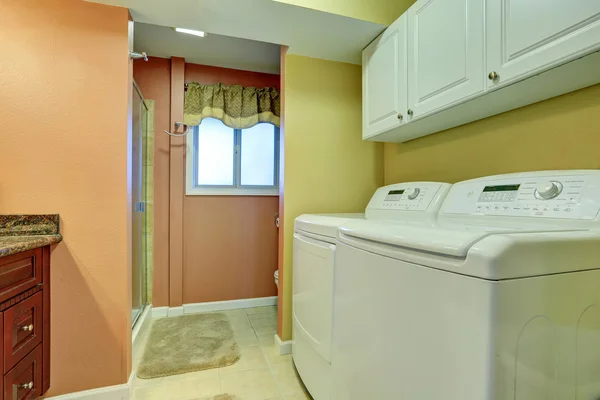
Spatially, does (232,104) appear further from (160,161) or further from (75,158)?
(75,158)

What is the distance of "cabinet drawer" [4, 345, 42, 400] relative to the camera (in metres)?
1.13

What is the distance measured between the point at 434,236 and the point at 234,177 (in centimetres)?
245

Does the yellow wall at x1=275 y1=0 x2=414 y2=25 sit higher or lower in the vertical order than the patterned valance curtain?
higher

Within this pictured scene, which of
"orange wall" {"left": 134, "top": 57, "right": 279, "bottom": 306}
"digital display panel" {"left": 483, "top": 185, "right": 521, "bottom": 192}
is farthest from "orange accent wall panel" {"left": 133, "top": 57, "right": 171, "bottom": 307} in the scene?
"digital display panel" {"left": 483, "top": 185, "right": 521, "bottom": 192}

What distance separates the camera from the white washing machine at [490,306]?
1.93ft

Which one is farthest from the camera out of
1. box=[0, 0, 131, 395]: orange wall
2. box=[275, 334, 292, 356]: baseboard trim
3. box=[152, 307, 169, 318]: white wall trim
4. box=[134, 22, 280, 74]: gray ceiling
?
box=[152, 307, 169, 318]: white wall trim

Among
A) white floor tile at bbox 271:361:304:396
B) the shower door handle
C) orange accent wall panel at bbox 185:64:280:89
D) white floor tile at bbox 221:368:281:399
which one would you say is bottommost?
white floor tile at bbox 271:361:304:396

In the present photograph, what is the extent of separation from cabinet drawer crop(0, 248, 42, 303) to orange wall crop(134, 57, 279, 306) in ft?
4.33

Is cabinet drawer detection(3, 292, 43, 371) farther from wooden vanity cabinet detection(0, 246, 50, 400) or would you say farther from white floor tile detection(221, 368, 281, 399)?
white floor tile detection(221, 368, 281, 399)

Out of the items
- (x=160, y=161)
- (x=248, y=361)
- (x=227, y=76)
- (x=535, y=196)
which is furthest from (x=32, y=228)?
(x=535, y=196)

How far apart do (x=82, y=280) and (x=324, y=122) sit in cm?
174

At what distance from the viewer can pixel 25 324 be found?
48.9 inches

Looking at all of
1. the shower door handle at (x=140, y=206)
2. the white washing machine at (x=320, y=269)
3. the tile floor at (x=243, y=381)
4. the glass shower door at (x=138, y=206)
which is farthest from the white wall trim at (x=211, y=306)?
the white washing machine at (x=320, y=269)

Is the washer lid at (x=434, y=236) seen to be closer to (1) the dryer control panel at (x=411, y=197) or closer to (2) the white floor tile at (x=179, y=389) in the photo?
(1) the dryer control panel at (x=411, y=197)
